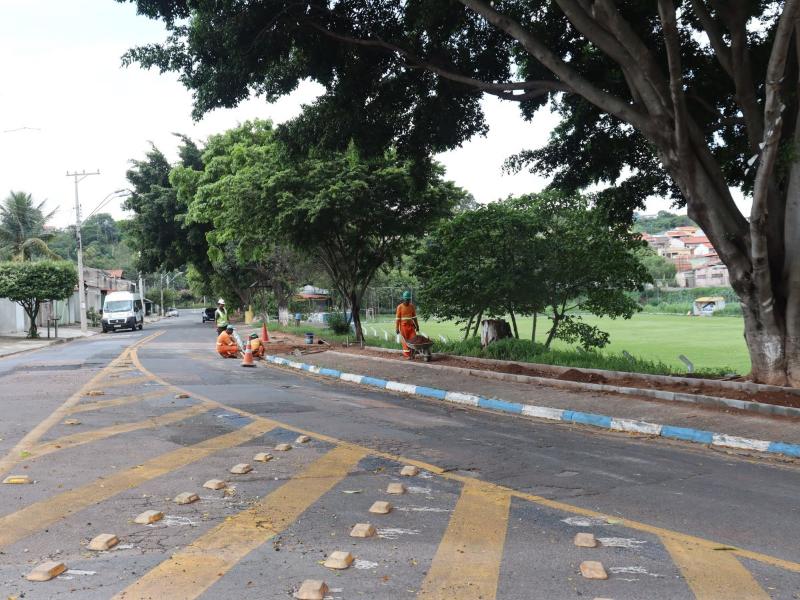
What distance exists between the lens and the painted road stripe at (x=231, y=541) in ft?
11.6

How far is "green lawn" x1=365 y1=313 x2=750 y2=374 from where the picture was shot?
22.0m

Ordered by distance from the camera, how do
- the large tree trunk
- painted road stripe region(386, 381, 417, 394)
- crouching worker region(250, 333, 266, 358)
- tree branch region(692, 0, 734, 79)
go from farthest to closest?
the large tree trunk → crouching worker region(250, 333, 266, 358) → painted road stripe region(386, 381, 417, 394) → tree branch region(692, 0, 734, 79)

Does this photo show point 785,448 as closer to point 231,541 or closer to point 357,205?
point 231,541

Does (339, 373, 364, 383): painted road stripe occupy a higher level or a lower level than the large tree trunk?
lower

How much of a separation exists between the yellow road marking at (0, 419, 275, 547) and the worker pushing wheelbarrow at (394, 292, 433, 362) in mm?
8710

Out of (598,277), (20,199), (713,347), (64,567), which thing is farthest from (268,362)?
(20,199)

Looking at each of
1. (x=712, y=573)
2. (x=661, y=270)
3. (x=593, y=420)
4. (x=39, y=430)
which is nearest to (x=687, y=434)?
(x=593, y=420)

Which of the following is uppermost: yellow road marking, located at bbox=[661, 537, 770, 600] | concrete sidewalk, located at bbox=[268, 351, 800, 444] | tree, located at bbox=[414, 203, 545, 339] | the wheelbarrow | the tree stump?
tree, located at bbox=[414, 203, 545, 339]

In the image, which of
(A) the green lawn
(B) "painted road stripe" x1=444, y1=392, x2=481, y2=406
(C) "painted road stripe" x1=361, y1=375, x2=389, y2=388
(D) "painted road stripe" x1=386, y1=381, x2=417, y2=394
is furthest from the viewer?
(A) the green lawn

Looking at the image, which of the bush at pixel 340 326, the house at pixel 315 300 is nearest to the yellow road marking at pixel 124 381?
the bush at pixel 340 326

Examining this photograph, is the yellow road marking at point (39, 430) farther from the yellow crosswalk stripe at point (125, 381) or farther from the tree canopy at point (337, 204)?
the tree canopy at point (337, 204)

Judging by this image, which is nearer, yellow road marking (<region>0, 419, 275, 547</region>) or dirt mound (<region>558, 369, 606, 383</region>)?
yellow road marking (<region>0, 419, 275, 547</region>)

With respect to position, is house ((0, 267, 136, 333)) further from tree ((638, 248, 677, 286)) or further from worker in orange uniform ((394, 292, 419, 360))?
tree ((638, 248, 677, 286))

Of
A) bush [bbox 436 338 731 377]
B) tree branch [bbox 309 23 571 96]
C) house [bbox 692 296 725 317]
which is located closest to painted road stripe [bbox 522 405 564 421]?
bush [bbox 436 338 731 377]
